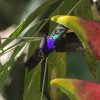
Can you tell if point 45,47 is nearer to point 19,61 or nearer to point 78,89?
point 78,89

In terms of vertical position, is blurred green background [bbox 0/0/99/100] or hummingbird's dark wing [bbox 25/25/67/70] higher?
hummingbird's dark wing [bbox 25/25/67/70]

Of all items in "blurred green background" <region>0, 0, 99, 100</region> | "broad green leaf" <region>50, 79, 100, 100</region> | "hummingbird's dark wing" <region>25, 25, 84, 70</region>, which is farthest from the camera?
"blurred green background" <region>0, 0, 99, 100</region>

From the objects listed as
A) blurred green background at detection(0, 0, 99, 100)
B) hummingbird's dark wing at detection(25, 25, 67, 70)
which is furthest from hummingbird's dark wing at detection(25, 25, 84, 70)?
blurred green background at detection(0, 0, 99, 100)

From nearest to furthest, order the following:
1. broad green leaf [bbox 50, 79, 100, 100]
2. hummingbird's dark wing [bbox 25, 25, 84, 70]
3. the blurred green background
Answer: broad green leaf [bbox 50, 79, 100, 100]
hummingbird's dark wing [bbox 25, 25, 84, 70]
the blurred green background

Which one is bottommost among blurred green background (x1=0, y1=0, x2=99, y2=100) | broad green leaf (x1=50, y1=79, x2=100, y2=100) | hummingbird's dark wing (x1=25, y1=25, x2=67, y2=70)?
blurred green background (x1=0, y1=0, x2=99, y2=100)

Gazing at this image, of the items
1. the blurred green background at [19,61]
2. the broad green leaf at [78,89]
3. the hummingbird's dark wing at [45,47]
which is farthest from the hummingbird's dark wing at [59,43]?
the blurred green background at [19,61]

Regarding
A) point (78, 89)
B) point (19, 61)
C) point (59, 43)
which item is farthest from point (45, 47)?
point (19, 61)

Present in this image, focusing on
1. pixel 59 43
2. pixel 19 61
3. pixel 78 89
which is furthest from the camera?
pixel 19 61

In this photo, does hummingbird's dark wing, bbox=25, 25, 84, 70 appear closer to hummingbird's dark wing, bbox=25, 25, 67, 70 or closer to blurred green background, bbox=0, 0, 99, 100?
hummingbird's dark wing, bbox=25, 25, 67, 70

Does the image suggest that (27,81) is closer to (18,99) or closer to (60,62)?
(60,62)
